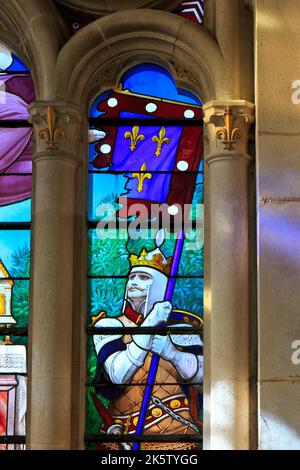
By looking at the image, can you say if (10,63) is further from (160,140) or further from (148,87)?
(160,140)

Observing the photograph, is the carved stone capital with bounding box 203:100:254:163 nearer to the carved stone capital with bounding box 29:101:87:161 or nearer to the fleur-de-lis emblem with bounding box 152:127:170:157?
the fleur-de-lis emblem with bounding box 152:127:170:157

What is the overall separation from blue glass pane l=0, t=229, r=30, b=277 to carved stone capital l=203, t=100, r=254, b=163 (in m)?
1.78

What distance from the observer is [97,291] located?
986cm

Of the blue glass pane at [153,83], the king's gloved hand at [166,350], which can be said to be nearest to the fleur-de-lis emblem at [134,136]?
the blue glass pane at [153,83]

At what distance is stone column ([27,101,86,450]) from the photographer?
929cm

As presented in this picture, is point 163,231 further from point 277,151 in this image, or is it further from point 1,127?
point 277,151

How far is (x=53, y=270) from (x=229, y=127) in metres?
1.90

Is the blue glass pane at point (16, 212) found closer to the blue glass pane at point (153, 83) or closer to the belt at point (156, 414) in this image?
the blue glass pane at point (153, 83)

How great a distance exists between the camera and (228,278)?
937 cm

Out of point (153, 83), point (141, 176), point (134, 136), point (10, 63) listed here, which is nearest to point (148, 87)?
point (153, 83)

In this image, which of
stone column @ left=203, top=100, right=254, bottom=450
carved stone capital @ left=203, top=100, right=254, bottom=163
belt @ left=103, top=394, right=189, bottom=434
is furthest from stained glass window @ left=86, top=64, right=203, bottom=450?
carved stone capital @ left=203, top=100, right=254, bottom=163
